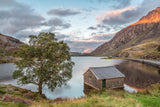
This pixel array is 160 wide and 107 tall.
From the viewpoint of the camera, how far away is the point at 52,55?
71.6ft

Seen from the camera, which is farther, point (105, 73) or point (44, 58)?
point (105, 73)

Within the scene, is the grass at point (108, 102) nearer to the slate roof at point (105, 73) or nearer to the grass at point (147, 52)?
the slate roof at point (105, 73)

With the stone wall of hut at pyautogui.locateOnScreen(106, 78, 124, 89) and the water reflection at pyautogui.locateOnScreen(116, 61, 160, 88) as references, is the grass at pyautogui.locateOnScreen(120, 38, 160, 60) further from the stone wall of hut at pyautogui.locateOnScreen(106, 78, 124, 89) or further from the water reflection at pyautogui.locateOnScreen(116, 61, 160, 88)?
the stone wall of hut at pyautogui.locateOnScreen(106, 78, 124, 89)

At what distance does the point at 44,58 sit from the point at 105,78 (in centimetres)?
1497

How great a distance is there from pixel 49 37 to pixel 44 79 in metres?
8.27

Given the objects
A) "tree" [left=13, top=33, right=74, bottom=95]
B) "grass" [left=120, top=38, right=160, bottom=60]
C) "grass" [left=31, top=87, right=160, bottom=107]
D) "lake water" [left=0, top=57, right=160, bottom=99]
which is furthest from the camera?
"grass" [left=120, top=38, right=160, bottom=60]

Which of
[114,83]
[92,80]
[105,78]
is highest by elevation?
[105,78]

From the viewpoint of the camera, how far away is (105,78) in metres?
28.0

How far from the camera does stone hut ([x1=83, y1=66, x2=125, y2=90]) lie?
28.2 meters

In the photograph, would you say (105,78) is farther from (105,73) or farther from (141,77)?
(141,77)

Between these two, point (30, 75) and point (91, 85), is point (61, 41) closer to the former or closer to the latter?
point (30, 75)

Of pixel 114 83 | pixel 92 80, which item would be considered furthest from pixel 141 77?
pixel 92 80

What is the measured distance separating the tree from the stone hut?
9.16 meters

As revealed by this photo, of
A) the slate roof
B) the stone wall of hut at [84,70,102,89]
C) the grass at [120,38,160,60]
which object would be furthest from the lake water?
the grass at [120,38,160,60]
